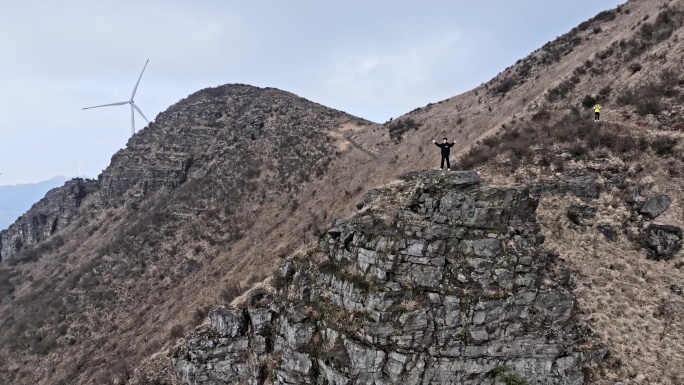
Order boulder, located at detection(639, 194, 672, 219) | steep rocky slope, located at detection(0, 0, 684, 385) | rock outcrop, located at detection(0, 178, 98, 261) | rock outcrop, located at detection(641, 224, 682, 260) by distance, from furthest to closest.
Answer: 1. rock outcrop, located at detection(0, 178, 98, 261)
2. boulder, located at detection(639, 194, 672, 219)
3. steep rocky slope, located at detection(0, 0, 684, 385)
4. rock outcrop, located at detection(641, 224, 682, 260)

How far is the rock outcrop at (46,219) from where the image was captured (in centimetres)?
7288

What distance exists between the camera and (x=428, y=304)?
15406 mm

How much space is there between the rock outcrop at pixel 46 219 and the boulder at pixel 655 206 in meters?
82.6

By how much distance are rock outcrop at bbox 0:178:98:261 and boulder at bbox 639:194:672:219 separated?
8265 centimetres

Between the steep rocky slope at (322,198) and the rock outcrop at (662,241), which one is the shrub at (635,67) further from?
the rock outcrop at (662,241)

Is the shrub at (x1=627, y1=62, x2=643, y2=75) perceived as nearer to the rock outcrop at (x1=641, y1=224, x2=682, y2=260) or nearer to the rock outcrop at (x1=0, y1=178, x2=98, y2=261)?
the rock outcrop at (x1=641, y1=224, x2=682, y2=260)

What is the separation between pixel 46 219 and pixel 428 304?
83.4 m

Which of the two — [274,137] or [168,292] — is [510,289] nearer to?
[168,292]

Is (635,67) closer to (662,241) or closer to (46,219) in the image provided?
(662,241)

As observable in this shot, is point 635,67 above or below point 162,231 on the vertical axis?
above

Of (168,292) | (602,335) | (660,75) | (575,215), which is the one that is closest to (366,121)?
(168,292)

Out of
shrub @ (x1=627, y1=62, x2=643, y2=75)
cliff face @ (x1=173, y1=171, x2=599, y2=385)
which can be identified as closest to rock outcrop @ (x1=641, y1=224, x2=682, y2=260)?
cliff face @ (x1=173, y1=171, x2=599, y2=385)

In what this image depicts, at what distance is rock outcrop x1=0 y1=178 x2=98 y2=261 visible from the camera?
72.9 m

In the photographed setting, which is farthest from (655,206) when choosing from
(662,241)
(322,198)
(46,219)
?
(46,219)
